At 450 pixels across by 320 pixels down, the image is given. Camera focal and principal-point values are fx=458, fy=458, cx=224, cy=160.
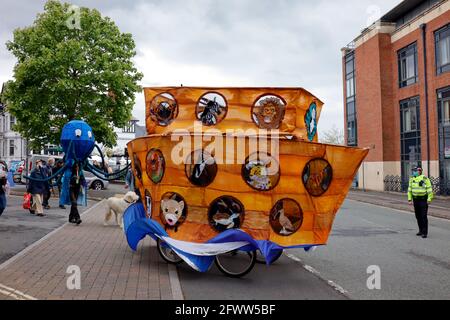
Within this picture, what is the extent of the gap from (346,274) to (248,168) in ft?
7.77

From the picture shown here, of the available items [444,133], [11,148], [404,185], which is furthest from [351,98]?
[11,148]

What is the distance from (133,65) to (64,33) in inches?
160

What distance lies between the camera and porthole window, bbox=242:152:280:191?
671 centimetres

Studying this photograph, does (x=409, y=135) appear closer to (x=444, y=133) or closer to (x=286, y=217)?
(x=444, y=133)

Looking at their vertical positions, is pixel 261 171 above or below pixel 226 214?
above

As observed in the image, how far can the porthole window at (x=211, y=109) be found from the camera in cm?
712

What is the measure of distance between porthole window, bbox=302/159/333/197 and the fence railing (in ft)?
75.3

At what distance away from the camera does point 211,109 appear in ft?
23.6

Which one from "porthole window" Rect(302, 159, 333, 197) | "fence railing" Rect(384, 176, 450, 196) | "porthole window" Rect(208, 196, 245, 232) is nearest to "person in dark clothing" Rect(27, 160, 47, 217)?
"porthole window" Rect(208, 196, 245, 232)

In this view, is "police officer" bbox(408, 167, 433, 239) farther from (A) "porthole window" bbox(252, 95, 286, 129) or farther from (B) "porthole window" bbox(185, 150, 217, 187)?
(B) "porthole window" bbox(185, 150, 217, 187)

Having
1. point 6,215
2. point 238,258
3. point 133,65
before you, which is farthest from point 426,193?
point 133,65

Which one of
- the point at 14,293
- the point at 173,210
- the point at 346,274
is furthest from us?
the point at 346,274

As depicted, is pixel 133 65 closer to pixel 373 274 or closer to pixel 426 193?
pixel 426 193

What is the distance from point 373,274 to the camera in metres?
7.21
